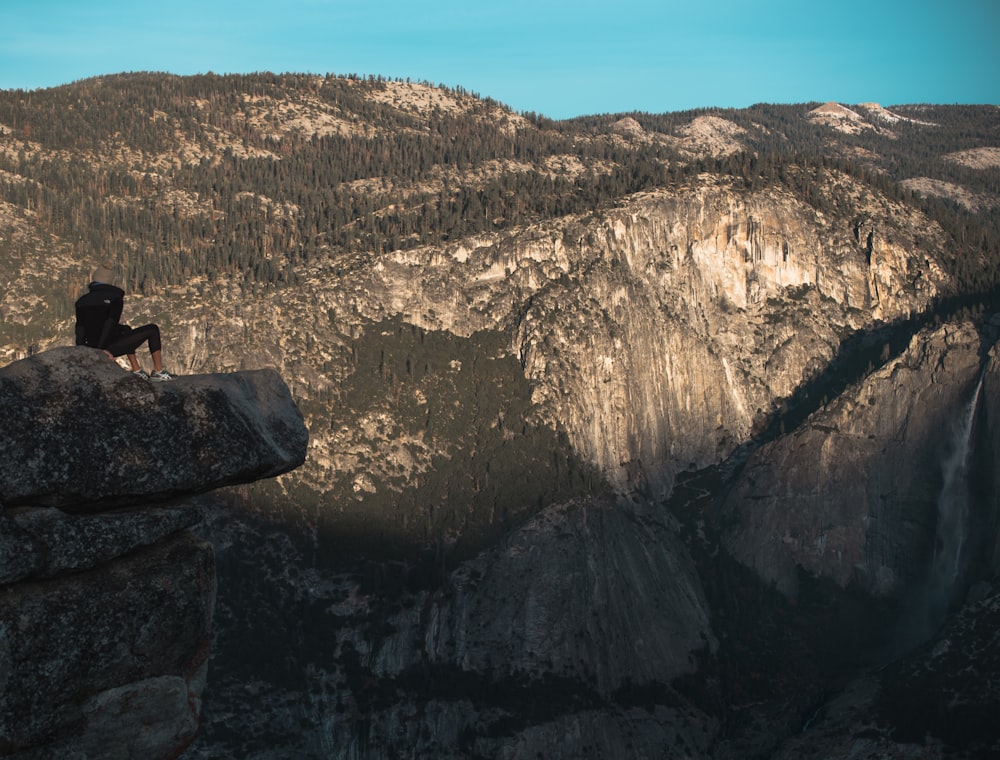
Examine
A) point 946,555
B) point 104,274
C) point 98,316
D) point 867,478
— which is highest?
point 104,274

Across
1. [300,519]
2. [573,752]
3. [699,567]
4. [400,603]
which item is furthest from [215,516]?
[699,567]

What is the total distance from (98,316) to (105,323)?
15 cm

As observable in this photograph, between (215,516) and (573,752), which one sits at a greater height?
(215,516)

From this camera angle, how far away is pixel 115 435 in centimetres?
1783

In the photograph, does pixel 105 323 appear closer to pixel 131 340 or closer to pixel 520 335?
pixel 131 340

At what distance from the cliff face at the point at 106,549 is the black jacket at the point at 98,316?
2.45 meters

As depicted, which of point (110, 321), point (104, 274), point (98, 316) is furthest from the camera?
point (104, 274)

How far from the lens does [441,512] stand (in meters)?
170

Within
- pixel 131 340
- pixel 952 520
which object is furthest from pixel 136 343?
pixel 952 520

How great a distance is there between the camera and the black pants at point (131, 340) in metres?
20.9

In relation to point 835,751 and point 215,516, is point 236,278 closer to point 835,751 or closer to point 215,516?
point 215,516

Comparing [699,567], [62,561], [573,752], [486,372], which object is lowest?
[573,752]

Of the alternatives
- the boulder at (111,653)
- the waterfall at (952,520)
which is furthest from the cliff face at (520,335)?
the boulder at (111,653)

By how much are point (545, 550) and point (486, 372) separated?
31.4 meters
